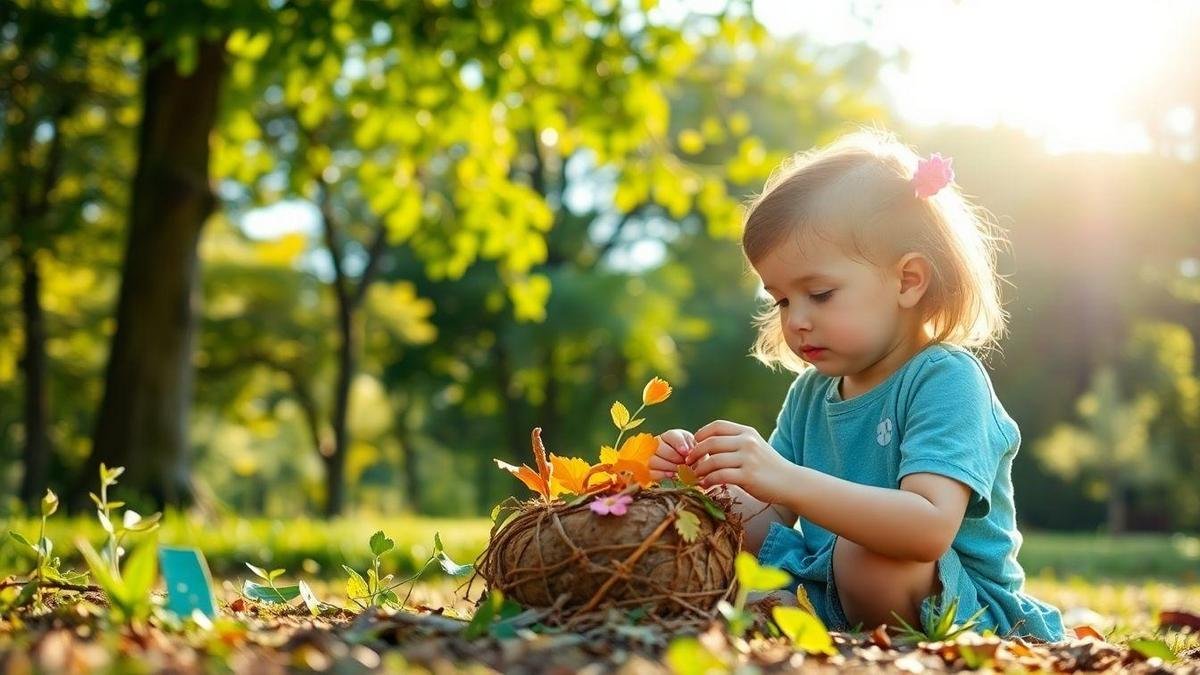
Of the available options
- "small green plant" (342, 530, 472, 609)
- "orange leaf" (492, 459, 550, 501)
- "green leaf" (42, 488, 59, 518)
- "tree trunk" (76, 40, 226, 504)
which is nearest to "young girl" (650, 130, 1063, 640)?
"orange leaf" (492, 459, 550, 501)

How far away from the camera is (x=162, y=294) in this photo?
28.0 feet

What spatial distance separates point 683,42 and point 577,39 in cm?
89

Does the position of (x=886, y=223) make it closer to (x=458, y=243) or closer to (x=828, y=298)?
(x=828, y=298)

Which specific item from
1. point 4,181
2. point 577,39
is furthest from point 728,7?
point 4,181

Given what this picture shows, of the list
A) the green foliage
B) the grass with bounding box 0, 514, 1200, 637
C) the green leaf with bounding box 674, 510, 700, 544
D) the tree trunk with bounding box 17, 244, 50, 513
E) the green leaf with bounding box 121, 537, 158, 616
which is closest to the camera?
the green leaf with bounding box 121, 537, 158, 616

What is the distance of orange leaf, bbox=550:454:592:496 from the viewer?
246 cm

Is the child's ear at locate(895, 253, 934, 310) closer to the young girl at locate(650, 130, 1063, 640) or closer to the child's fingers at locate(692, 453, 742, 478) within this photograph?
the young girl at locate(650, 130, 1063, 640)

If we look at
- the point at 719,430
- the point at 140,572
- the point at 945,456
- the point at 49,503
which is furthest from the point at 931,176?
the point at 49,503

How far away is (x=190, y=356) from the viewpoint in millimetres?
8781

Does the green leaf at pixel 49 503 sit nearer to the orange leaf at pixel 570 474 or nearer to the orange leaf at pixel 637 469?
the orange leaf at pixel 570 474

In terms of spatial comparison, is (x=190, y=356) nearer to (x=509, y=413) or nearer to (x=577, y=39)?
(x=577, y=39)

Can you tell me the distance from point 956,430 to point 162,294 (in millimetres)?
7196

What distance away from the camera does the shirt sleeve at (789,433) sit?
325cm

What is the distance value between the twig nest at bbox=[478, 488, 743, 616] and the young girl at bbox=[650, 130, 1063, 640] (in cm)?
14
